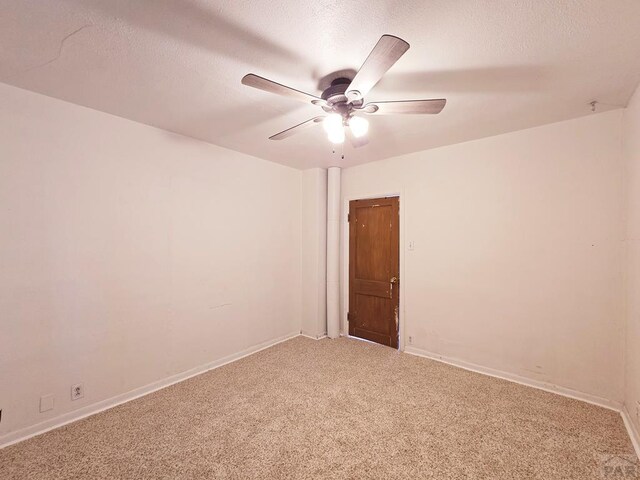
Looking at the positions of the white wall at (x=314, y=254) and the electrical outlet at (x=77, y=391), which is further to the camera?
the white wall at (x=314, y=254)

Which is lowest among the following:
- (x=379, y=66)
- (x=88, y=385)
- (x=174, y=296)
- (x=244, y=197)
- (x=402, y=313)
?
(x=88, y=385)

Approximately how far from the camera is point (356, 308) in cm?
414

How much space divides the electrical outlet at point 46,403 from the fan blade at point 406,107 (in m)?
3.08

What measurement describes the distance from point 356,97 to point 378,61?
397 mm

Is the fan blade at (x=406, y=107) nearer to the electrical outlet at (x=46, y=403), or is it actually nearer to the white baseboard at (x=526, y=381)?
the white baseboard at (x=526, y=381)

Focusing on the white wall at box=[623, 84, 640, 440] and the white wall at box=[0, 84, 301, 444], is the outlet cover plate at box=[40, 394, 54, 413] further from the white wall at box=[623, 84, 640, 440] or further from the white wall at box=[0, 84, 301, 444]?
the white wall at box=[623, 84, 640, 440]

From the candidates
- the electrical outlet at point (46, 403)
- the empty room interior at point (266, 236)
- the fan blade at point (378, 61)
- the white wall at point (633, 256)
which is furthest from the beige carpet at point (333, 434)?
the fan blade at point (378, 61)

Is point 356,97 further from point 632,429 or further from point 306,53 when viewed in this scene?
point 632,429

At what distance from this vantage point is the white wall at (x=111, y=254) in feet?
6.63

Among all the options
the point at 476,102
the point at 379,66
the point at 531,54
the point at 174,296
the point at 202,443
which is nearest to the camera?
the point at 379,66

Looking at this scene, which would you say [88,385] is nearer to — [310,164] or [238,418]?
[238,418]

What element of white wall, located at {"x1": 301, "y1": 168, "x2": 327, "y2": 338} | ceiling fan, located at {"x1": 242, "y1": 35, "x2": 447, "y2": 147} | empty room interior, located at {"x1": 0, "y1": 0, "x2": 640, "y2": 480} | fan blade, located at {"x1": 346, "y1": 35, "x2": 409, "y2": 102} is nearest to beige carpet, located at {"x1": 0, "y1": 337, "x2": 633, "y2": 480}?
empty room interior, located at {"x1": 0, "y1": 0, "x2": 640, "y2": 480}

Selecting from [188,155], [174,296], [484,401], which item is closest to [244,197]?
[188,155]

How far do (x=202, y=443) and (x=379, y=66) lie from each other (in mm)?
2539
